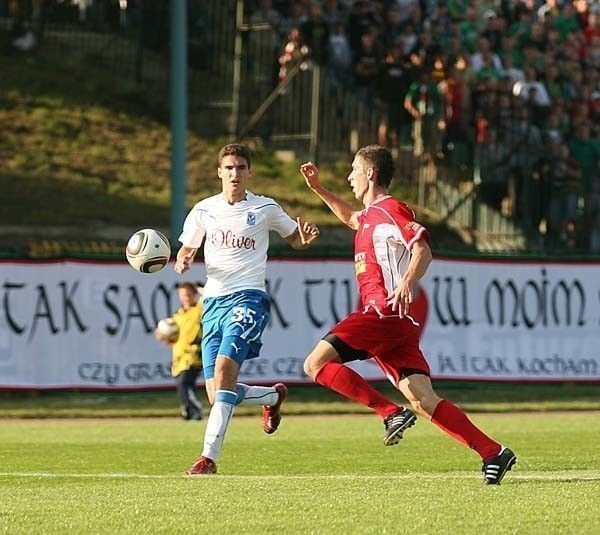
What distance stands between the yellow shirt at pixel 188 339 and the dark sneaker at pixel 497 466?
9.38 m

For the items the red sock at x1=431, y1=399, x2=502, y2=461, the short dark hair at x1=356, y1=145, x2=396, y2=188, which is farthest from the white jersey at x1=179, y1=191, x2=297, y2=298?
the red sock at x1=431, y1=399, x2=502, y2=461

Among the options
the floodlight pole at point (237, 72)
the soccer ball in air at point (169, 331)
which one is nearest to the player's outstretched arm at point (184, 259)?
the soccer ball in air at point (169, 331)

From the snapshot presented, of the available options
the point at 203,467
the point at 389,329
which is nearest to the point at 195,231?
the point at 203,467

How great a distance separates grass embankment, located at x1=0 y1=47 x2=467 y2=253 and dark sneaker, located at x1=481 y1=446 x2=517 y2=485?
17.5 meters

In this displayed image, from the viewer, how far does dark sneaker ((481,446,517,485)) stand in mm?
10023

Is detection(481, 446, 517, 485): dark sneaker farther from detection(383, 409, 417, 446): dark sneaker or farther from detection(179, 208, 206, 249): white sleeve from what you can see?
detection(179, 208, 206, 249): white sleeve

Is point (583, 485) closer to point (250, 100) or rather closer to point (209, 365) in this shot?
point (209, 365)

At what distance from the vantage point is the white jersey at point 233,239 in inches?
459

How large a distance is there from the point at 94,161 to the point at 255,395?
61.7 feet

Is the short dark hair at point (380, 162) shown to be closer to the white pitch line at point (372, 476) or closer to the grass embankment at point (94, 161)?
the white pitch line at point (372, 476)

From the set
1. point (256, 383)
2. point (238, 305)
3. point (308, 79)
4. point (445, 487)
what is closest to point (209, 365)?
point (238, 305)

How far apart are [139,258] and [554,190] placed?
50.5ft

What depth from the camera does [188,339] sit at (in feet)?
63.3

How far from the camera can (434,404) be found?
10.3 metres
